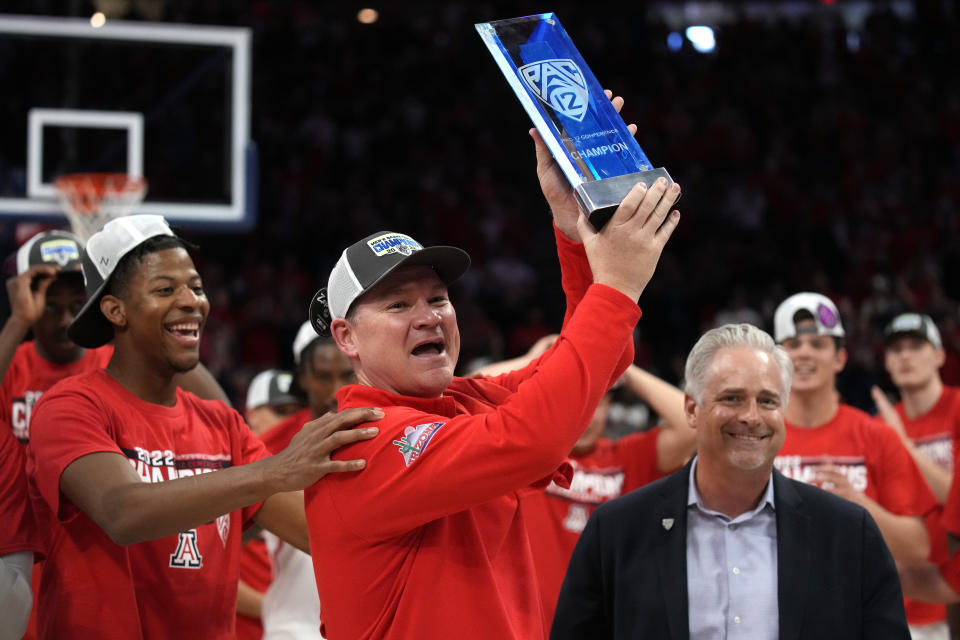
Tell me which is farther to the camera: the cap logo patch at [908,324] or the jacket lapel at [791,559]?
the cap logo patch at [908,324]

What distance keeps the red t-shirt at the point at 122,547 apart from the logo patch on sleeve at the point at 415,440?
1.11 meters

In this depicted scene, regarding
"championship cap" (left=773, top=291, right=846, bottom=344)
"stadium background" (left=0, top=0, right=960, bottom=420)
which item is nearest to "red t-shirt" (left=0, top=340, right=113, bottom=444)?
"championship cap" (left=773, top=291, right=846, bottom=344)

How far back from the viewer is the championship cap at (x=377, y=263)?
2797 millimetres

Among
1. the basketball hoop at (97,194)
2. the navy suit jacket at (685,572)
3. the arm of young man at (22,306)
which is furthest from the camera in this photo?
the basketball hoop at (97,194)

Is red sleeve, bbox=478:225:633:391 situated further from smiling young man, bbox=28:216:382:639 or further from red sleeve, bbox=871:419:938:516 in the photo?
red sleeve, bbox=871:419:938:516

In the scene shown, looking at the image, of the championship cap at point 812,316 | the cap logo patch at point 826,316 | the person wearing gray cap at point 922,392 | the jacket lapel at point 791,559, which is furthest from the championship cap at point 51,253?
the person wearing gray cap at point 922,392

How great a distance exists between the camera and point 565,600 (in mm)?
3684

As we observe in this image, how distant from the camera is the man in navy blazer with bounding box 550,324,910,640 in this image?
3471 mm

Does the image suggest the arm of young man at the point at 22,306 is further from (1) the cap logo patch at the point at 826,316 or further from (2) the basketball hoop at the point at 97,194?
(1) the cap logo patch at the point at 826,316

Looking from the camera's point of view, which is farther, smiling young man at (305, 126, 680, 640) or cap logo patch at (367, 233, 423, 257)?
cap logo patch at (367, 233, 423, 257)

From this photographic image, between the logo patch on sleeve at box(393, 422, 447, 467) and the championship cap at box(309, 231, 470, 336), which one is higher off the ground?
the championship cap at box(309, 231, 470, 336)

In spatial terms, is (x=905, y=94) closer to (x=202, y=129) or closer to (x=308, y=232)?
(x=308, y=232)

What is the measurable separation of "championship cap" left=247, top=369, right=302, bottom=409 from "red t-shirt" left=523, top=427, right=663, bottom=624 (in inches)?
88.9

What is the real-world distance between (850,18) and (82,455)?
2019 cm
